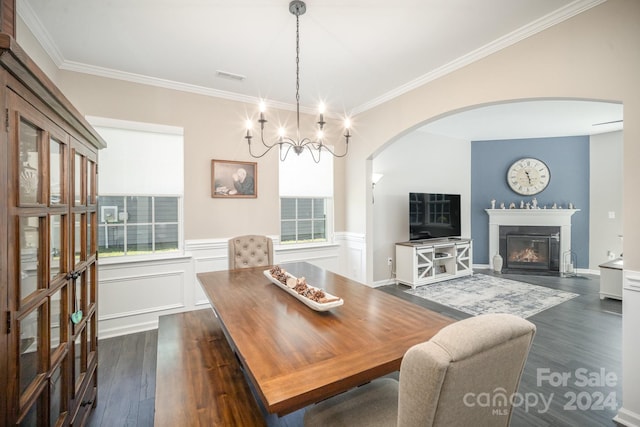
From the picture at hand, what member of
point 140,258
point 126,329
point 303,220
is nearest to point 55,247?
point 140,258

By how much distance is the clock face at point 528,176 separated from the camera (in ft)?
20.1

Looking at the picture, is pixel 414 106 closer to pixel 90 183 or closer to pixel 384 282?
pixel 384 282

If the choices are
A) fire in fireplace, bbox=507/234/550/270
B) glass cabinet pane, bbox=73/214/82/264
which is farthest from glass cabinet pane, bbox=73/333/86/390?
fire in fireplace, bbox=507/234/550/270

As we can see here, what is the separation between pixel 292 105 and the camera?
4.05 m

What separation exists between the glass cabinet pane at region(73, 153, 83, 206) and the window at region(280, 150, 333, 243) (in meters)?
2.66

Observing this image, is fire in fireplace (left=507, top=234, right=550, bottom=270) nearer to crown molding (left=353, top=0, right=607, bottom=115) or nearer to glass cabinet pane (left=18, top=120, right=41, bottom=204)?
crown molding (left=353, top=0, right=607, bottom=115)

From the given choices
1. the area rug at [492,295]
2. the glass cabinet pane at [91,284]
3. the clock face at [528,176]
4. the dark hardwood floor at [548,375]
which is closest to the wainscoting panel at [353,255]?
the area rug at [492,295]

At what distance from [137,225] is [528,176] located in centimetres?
744

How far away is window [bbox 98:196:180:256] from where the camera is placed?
3.08 m

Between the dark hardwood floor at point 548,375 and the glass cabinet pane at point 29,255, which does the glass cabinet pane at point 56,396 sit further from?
the dark hardwood floor at point 548,375

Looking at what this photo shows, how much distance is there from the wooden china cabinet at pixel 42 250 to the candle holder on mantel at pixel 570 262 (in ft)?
25.2

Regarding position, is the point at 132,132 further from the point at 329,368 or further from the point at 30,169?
the point at 329,368

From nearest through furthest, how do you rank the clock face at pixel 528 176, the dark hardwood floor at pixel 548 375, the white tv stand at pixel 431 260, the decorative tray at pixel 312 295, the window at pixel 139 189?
the decorative tray at pixel 312 295 → the dark hardwood floor at pixel 548 375 → the window at pixel 139 189 → the white tv stand at pixel 431 260 → the clock face at pixel 528 176

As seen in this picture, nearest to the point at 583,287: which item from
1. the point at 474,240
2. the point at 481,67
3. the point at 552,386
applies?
the point at 474,240
